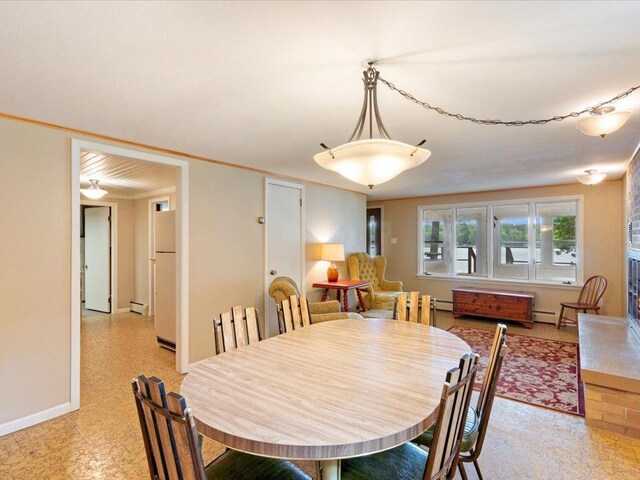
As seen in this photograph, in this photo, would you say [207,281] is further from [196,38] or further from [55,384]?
[196,38]

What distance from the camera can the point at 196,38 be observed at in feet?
4.91

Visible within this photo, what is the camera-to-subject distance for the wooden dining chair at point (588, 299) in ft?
15.9

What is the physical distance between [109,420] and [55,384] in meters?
0.54

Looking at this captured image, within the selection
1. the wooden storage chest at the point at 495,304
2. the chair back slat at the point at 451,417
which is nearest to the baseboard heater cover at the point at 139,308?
the wooden storage chest at the point at 495,304

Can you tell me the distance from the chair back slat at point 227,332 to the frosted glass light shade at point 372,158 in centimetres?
110

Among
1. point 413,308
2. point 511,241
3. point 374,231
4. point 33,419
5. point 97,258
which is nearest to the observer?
point 33,419

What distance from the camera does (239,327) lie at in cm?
208

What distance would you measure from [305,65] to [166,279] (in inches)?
136

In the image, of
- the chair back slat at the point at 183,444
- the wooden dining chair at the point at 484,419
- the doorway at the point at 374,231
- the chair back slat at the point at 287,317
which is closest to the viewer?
the chair back slat at the point at 183,444

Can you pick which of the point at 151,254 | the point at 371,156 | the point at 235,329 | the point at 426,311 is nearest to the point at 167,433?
the point at 235,329

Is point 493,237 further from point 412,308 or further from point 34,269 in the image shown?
point 34,269

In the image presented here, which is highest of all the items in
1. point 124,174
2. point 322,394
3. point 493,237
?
point 124,174

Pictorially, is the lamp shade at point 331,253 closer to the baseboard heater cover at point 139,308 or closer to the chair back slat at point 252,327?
the chair back slat at point 252,327

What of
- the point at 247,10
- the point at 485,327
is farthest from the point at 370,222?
the point at 247,10
